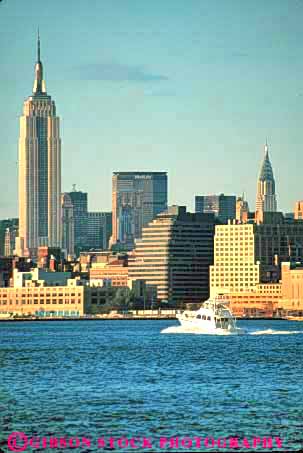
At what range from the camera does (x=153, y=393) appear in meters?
72.9

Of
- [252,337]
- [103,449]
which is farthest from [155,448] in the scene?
[252,337]

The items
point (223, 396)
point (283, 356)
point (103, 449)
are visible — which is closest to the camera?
point (103, 449)

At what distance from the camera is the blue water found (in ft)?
194

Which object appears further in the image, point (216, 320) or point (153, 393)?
point (216, 320)

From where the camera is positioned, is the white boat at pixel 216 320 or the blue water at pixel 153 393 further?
the white boat at pixel 216 320

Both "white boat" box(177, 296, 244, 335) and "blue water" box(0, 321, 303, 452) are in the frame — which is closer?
"blue water" box(0, 321, 303, 452)

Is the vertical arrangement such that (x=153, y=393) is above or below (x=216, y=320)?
below

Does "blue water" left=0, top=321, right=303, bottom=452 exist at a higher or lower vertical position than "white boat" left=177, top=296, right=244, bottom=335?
lower

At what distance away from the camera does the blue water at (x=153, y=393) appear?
59.1 m

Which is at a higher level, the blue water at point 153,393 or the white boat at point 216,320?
the white boat at point 216,320

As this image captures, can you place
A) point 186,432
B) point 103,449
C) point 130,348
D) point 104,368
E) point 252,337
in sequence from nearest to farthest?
point 103,449 < point 186,432 < point 104,368 < point 130,348 < point 252,337

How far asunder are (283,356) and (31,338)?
169ft

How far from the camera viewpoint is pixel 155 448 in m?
53.7

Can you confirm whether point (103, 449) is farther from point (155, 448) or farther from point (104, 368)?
point (104, 368)
